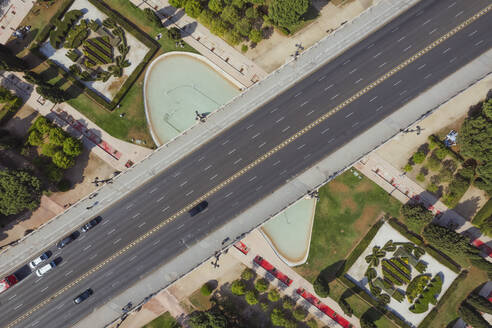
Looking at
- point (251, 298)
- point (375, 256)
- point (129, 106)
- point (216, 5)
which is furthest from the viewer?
point (129, 106)

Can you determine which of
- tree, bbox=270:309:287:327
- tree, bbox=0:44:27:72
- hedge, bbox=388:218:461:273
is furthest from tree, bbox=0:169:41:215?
hedge, bbox=388:218:461:273

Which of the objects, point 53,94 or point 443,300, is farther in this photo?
point 443,300

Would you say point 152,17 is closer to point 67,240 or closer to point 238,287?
point 67,240

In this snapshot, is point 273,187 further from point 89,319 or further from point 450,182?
point 89,319

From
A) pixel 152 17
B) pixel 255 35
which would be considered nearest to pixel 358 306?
pixel 255 35

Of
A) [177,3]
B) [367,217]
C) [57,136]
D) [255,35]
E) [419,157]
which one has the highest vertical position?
[419,157]
